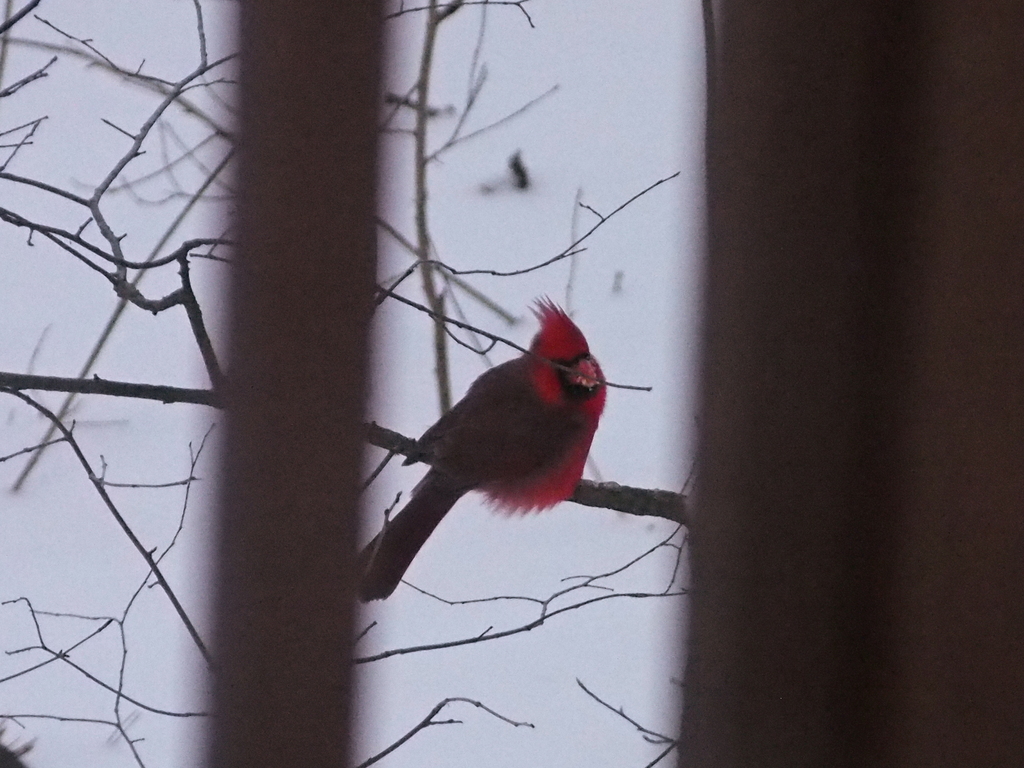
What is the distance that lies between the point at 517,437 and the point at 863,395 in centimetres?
112

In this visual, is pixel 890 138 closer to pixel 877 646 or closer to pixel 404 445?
pixel 877 646

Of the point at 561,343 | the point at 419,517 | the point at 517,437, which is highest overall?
the point at 561,343

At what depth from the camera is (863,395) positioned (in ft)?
2.37

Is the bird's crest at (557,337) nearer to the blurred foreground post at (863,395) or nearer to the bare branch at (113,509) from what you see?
the bare branch at (113,509)

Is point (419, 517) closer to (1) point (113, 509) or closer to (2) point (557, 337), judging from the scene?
(2) point (557, 337)

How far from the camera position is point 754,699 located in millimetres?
717

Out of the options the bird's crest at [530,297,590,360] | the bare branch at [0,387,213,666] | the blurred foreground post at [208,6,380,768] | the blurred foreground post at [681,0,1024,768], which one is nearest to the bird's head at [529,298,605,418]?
the bird's crest at [530,297,590,360]

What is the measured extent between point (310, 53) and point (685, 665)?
0.43 metres

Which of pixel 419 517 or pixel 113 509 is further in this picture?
pixel 419 517

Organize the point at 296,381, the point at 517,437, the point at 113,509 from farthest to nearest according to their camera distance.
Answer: the point at 517,437
the point at 113,509
the point at 296,381

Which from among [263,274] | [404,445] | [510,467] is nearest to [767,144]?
[263,274]

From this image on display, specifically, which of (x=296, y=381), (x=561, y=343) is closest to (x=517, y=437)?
(x=561, y=343)

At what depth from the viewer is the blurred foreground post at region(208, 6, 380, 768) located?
0.53 meters

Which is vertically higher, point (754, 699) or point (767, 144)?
point (767, 144)
